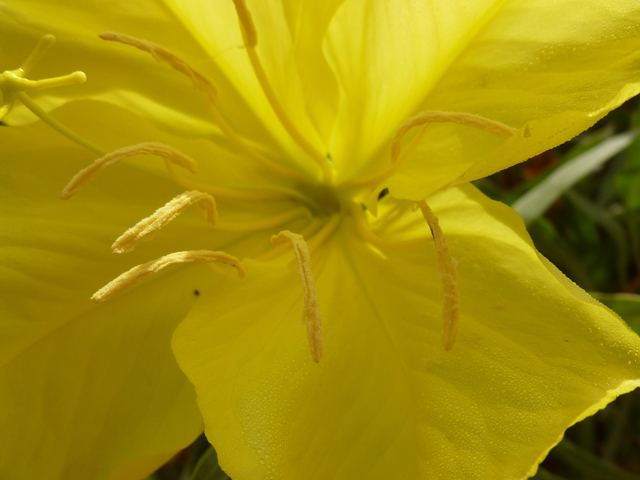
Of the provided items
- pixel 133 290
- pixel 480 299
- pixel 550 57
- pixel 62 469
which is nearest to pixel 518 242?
pixel 480 299

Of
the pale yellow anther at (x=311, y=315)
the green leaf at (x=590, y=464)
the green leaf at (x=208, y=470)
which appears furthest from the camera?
the green leaf at (x=590, y=464)

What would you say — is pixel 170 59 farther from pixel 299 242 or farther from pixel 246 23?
pixel 299 242

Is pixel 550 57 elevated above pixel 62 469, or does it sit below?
above

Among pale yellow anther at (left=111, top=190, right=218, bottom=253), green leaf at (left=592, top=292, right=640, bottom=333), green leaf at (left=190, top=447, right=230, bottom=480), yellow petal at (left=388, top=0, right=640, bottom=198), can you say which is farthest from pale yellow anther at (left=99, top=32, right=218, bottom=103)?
green leaf at (left=592, top=292, right=640, bottom=333)

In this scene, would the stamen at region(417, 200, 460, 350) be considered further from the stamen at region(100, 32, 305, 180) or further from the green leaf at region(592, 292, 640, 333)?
the green leaf at region(592, 292, 640, 333)

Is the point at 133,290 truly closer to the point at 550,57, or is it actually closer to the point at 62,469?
the point at 62,469

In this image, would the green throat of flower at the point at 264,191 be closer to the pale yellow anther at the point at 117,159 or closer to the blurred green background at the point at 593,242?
the pale yellow anther at the point at 117,159

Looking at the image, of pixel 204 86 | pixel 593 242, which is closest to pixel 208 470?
pixel 204 86

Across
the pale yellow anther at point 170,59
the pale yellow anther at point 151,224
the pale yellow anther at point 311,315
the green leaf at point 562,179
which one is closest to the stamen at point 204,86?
the pale yellow anther at point 170,59
